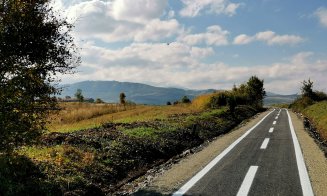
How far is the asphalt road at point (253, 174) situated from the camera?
934cm

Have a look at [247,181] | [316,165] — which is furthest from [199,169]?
[316,165]

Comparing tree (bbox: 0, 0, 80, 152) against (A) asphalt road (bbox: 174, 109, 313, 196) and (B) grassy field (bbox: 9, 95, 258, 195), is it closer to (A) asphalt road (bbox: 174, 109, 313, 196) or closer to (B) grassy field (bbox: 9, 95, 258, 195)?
(B) grassy field (bbox: 9, 95, 258, 195)

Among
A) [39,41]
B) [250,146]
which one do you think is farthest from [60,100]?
[250,146]

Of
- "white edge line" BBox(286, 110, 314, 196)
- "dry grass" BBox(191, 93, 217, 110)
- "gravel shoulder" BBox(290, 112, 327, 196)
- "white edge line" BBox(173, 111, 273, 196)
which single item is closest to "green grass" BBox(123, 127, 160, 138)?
"white edge line" BBox(173, 111, 273, 196)

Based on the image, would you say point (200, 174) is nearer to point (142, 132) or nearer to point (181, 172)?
point (181, 172)

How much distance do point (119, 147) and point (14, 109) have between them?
6.03 metres

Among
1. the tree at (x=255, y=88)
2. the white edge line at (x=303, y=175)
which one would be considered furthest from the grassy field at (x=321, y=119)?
the tree at (x=255, y=88)

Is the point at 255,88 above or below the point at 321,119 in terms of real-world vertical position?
above

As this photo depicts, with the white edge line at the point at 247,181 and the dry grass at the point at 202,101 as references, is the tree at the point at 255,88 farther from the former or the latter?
the white edge line at the point at 247,181

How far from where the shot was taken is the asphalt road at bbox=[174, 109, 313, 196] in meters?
9.34

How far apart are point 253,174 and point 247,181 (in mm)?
969

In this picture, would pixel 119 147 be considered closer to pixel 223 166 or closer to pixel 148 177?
pixel 148 177

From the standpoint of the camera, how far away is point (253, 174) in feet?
36.6

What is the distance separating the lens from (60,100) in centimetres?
1047
